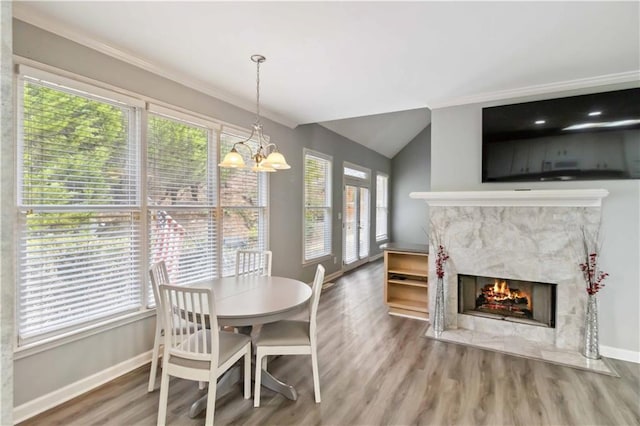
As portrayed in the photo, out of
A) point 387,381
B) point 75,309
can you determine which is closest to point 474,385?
point 387,381

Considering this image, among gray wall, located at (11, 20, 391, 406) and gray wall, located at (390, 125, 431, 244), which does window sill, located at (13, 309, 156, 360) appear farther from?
gray wall, located at (390, 125, 431, 244)

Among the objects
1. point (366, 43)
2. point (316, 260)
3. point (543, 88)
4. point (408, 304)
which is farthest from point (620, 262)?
point (316, 260)

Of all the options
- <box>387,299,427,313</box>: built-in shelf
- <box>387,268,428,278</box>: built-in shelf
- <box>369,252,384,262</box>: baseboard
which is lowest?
<box>387,299,427,313</box>: built-in shelf

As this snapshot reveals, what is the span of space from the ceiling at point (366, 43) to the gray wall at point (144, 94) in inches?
4.1

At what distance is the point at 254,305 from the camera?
222cm

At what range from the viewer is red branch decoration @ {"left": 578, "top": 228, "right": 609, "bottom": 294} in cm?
299

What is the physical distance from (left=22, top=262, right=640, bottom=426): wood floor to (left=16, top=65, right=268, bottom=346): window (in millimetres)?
747

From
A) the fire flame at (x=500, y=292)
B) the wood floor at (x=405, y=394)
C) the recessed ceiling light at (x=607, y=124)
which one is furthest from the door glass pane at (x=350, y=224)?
the recessed ceiling light at (x=607, y=124)

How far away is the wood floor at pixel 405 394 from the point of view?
6.93 ft

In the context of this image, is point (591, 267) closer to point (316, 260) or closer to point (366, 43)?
point (366, 43)

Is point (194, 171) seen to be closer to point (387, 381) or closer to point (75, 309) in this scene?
point (75, 309)

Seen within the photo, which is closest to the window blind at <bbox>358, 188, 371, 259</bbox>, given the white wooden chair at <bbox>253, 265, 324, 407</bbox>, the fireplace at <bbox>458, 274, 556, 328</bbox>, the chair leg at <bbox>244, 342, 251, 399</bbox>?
the fireplace at <bbox>458, 274, 556, 328</bbox>

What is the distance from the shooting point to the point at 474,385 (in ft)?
8.28

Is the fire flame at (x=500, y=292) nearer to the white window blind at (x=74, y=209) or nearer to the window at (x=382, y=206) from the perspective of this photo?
the white window blind at (x=74, y=209)
